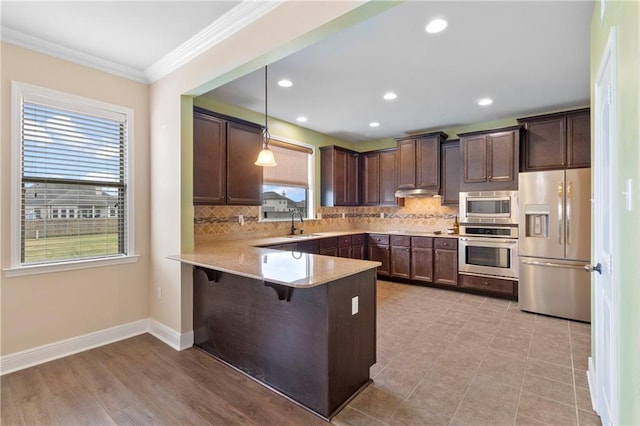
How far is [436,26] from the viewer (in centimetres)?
240

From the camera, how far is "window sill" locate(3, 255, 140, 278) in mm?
2562

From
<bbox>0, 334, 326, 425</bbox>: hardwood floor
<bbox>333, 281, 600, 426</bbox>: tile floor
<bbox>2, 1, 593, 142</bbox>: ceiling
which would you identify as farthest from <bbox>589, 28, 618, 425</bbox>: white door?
<bbox>0, 334, 326, 425</bbox>: hardwood floor

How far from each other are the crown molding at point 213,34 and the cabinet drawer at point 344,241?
337cm

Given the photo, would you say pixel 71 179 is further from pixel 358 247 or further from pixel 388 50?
pixel 358 247

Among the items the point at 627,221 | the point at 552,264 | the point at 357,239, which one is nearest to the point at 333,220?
the point at 357,239

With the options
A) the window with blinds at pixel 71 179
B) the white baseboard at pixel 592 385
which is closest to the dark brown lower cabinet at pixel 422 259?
the white baseboard at pixel 592 385

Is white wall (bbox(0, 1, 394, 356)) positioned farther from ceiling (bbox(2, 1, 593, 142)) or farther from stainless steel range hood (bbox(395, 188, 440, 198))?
stainless steel range hood (bbox(395, 188, 440, 198))

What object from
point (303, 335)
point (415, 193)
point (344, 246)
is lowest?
point (303, 335)

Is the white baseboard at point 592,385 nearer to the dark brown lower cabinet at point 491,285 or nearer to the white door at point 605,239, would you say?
the white door at point 605,239

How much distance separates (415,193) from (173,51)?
13.6ft

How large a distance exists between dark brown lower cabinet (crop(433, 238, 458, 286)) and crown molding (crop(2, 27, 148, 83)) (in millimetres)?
4626

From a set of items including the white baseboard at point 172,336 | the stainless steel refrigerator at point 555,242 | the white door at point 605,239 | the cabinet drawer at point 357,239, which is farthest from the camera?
the cabinet drawer at point 357,239

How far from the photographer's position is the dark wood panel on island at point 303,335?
202 centimetres

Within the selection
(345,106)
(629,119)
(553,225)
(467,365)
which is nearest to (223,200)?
(345,106)
